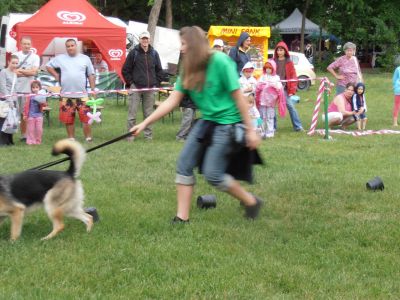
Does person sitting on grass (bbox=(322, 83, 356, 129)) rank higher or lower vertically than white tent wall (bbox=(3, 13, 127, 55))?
lower

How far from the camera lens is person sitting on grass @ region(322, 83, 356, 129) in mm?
12344

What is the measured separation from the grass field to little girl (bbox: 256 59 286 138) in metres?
3.30

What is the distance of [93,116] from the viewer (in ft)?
35.4

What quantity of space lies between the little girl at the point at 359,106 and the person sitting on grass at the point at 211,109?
26.5 feet

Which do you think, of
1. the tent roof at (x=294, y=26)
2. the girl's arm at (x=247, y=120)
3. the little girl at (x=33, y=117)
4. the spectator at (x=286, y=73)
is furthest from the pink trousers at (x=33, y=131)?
the tent roof at (x=294, y=26)

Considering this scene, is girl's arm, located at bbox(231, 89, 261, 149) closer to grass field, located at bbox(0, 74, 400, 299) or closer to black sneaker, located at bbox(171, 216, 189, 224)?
grass field, located at bbox(0, 74, 400, 299)

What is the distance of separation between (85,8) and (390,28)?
75.6 ft

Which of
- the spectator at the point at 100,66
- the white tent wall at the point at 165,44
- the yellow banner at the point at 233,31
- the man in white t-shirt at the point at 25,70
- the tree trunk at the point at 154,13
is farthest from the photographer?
the white tent wall at the point at 165,44

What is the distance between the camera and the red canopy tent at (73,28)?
1584cm

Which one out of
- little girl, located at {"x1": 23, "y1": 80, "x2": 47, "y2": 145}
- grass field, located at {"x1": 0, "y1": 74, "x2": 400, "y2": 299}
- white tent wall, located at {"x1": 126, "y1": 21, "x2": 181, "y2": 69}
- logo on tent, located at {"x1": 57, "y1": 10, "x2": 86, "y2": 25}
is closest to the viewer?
grass field, located at {"x1": 0, "y1": 74, "x2": 400, "y2": 299}

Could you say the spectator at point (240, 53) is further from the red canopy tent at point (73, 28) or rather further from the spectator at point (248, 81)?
the red canopy tent at point (73, 28)

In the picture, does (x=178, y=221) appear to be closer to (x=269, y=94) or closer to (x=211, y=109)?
(x=211, y=109)

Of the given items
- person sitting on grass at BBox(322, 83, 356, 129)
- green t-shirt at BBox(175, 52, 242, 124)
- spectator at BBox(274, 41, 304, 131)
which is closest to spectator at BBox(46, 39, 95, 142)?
spectator at BBox(274, 41, 304, 131)

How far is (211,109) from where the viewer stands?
485cm
